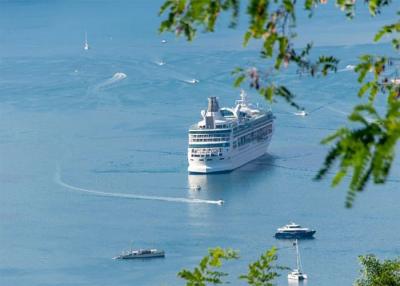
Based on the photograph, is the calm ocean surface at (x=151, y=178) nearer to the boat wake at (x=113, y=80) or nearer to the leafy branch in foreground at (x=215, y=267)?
the boat wake at (x=113, y=80)

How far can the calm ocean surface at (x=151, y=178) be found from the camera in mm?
24656

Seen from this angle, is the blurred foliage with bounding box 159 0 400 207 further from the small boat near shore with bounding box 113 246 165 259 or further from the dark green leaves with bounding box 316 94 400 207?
the small boat near shore with bounding box 113 246 165 259

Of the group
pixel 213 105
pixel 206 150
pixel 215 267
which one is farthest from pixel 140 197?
pixel 215 267

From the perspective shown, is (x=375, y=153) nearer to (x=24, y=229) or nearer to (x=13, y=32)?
(x=24, y=229)

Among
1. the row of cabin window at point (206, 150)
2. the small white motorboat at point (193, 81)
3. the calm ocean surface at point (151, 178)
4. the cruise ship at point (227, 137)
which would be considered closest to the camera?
the calm ocean surface at point (151, 178)

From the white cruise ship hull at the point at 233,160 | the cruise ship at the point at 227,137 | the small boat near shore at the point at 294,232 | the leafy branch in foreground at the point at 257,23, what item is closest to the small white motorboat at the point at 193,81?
the cruise ship at the point at 227,137

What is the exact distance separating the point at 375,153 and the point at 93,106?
38.2 m

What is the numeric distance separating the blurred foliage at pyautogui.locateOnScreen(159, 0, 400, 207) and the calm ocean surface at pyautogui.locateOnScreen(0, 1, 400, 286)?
31.1 feet

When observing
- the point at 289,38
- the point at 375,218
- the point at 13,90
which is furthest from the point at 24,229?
the point at 289,38

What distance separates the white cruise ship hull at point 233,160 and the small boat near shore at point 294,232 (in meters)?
7.94

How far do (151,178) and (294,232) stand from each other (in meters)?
6.81

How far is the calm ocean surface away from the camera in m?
24.7

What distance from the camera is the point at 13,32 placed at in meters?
71.5

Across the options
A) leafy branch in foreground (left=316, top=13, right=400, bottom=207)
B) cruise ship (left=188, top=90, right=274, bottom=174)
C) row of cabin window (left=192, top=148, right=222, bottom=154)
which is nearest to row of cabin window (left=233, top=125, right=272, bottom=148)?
cruise ship (left=188, top=90, right=274, bottom=174)
